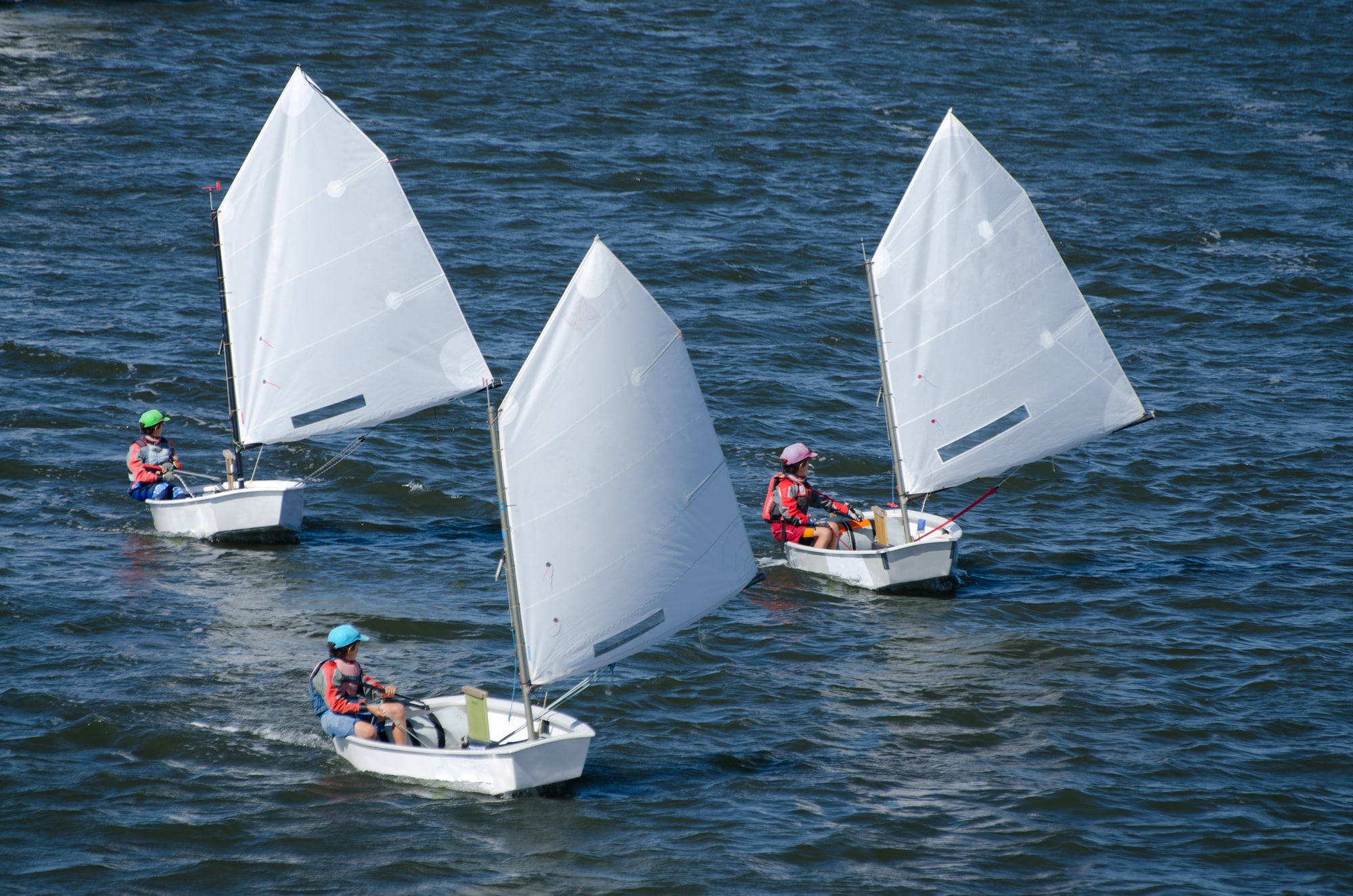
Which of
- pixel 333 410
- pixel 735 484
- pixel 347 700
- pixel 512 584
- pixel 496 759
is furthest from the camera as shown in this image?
pixel 735 484

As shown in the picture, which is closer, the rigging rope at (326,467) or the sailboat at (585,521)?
the sailboat at (585,521)

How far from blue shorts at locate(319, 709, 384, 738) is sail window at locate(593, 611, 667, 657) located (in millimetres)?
2313

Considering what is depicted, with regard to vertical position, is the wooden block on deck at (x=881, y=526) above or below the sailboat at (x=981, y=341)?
below

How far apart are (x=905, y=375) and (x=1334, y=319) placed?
50.6 ft

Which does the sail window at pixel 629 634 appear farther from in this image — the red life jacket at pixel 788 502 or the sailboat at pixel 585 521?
the red life jacket at pixel 788 502

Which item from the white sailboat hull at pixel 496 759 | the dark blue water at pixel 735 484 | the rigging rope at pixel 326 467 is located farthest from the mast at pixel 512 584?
the rigging rope at pixel 326 467

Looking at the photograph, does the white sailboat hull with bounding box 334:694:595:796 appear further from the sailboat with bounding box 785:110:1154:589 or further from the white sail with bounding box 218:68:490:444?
the white sail with bounding box 218:68:490:444

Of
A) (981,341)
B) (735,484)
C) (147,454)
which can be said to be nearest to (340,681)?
(147,454)

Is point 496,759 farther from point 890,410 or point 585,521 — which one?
point 890,410

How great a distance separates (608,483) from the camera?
14125 mm

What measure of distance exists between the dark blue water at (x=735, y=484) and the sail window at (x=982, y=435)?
1.14 metres

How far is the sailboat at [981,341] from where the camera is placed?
771 inches

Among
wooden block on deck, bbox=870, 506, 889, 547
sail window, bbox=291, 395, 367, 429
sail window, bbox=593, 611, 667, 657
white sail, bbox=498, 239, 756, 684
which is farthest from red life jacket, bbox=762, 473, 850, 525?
sail window, bbox=291, 395, 367, 429

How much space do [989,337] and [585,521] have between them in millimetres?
7912
